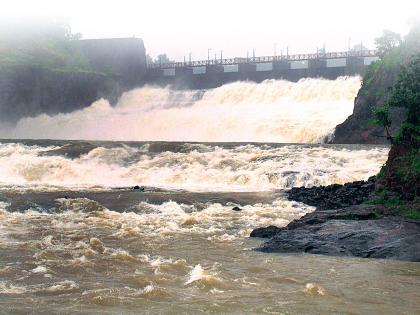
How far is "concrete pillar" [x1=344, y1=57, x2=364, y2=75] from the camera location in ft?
185

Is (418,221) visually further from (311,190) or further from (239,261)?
(311,190)

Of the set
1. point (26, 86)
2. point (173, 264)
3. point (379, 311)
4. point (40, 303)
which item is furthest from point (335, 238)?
point (26, 86)

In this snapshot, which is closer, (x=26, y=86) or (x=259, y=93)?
(x=259, y=93)

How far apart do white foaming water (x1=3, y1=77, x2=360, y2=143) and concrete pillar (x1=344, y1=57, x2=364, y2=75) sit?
1108 millimetres

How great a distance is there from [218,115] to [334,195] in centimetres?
3509

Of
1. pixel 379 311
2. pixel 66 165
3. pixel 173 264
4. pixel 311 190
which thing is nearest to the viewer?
pixel 379 311

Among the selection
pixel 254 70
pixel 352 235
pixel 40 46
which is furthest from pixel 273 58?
pixel 352 235

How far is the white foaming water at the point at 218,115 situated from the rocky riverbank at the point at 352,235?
30428 millimetres

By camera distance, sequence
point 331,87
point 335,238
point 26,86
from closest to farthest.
A: point 335,238 → point 331,87 → point 26,86

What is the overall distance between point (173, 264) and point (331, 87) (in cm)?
4483

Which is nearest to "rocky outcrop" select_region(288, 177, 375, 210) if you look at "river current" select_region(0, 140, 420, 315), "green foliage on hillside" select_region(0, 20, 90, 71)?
"river current" select_region(0, 140, 420, 315)

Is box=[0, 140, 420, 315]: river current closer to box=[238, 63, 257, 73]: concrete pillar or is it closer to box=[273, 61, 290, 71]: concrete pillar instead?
box=[273, 61, 290, 71]: concrete pillar

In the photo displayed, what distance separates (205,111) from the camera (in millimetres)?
60156

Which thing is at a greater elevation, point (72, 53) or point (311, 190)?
point (72, 53)
